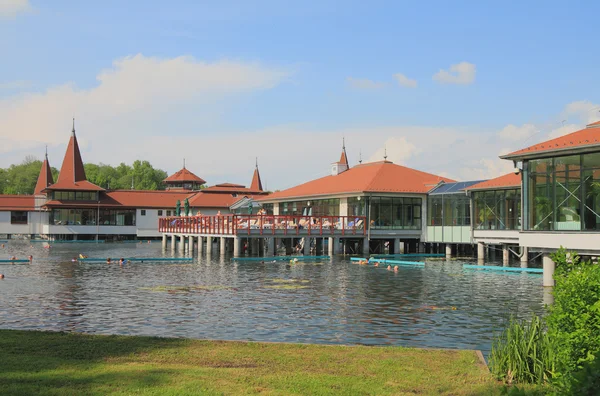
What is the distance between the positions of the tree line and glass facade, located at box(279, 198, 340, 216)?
84453mm

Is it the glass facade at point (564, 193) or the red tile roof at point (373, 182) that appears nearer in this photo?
the glass facade at point (564, 193)

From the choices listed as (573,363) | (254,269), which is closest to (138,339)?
(573,363)

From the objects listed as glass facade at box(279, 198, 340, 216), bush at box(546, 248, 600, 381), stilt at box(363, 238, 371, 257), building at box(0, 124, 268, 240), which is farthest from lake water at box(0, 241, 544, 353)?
building at box(0, 124, 268, 240)

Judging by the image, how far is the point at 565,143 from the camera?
24.8 metres

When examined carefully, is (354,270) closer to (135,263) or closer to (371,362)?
(135,263)

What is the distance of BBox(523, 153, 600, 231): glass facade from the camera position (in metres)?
24.0

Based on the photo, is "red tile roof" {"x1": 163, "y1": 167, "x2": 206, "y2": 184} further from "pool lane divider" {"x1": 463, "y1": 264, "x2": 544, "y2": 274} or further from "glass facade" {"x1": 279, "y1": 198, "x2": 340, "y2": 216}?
"pool lane divider" {"x1": 463, "y1": 264, "x2": 544, "y2": 274}

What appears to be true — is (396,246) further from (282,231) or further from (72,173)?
(72,173)

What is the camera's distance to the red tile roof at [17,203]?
8850 cm

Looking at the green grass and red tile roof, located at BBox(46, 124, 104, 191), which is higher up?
red tile roof, located at BBox(46, 124, 104, 191)

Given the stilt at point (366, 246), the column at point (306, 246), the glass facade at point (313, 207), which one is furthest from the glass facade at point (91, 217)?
the stilt at point (366, 246)

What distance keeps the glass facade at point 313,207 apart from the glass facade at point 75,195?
32629 millimetres

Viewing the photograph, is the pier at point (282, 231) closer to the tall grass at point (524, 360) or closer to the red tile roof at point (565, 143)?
the red tile roof at point (565, 143)

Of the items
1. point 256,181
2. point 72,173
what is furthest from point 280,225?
point 256,181
